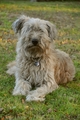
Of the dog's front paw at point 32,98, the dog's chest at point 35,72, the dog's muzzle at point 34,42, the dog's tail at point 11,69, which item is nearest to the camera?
the dog's front paw at point 32,98

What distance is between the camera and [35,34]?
22.2 ft

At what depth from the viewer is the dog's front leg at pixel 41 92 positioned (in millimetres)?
6508

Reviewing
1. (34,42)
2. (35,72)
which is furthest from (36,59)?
(34,42)

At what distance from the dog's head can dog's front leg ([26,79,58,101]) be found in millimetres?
717

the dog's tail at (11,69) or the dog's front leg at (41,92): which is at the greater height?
the dog's front leg at (41,92)

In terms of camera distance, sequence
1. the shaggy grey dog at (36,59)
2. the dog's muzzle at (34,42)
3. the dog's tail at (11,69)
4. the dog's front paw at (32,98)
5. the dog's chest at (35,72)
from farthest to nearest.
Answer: the dog's tail at (11,69) < the dog's chest at (35,72) < the shaggy grey dog at (36,59) < the dog's muzzle at (34,42) < the dog's front paw at (32,98)

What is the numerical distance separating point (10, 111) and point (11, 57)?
4535mm

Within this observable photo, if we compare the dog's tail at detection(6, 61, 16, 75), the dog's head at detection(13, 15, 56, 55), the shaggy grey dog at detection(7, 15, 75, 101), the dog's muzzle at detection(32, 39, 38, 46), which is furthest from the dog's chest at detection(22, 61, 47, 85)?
the dog's tail at detection(6, 61, 16, 75)

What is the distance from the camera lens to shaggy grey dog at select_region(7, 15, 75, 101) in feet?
22.4

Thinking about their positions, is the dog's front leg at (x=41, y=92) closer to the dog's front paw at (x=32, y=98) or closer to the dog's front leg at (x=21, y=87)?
the dog's front paw at (x=32, y=98)

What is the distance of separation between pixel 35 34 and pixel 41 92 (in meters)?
1.15

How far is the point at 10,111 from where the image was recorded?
5.91m

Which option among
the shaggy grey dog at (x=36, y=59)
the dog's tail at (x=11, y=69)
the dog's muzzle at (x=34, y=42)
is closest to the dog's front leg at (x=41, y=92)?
the shaggy grey dog at (x=36, y=59)

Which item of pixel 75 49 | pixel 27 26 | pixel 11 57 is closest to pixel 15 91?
pixel 27 26
